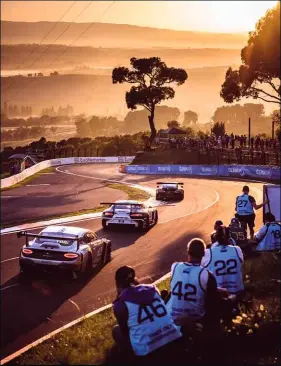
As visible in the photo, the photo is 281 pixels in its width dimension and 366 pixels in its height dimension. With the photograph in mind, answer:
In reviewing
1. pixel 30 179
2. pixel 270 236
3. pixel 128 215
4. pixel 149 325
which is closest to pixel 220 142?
pixel 30 179

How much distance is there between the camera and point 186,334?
23.2 feet

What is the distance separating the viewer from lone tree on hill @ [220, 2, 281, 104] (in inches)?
1305

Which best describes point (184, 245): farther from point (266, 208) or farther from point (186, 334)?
point (186, 334)

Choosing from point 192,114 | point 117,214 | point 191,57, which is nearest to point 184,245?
point 117,214

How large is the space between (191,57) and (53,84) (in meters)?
28.2

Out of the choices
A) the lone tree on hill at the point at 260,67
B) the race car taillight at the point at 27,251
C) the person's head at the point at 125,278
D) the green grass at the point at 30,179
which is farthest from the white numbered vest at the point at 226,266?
the green grass at the point at 30,179

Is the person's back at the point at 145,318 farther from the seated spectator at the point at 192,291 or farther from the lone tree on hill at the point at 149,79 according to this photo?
the lone tree on hill at the point at 149,79

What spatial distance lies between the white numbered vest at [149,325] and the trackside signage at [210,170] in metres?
37.9

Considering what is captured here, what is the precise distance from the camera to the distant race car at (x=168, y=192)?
33347 millimetres

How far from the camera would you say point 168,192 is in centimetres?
3381

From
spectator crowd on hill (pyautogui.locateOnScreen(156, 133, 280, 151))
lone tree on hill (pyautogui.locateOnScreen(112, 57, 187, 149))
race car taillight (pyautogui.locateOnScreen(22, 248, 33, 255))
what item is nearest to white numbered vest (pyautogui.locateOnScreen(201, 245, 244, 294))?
race car taillight (pyautogui.locateOnScreen(22, 248, 33, 255))

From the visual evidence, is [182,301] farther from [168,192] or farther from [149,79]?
[149,79]

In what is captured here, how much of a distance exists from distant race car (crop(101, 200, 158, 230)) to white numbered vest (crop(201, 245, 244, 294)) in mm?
14105

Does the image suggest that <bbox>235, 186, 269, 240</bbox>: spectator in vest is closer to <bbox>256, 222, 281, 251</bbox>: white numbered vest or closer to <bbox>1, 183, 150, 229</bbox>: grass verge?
<bbox>256, 222, 281, 251</bbox>: white numbered vest
